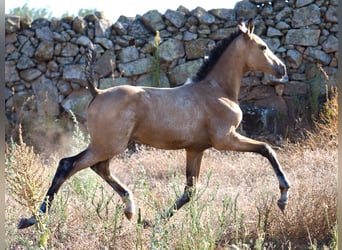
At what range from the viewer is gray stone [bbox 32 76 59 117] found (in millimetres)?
11211

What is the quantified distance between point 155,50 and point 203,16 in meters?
1.19

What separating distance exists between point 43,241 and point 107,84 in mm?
7485

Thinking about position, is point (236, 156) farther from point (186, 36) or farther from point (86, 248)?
point (86, 248)

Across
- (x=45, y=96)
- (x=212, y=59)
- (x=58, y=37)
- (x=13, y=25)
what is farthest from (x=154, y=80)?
(x=212, y=59)

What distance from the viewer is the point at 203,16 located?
36.9 feet

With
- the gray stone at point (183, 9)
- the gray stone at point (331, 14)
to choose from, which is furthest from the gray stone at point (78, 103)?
the gray stone at point (331, 14)

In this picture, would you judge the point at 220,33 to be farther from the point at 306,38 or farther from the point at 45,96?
the point at 45,96

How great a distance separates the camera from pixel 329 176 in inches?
204

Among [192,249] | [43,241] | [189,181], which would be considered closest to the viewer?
[192,249]

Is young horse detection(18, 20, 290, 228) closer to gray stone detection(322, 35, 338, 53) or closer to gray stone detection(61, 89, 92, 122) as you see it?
gray stone detection(61, 89, 92, 122)

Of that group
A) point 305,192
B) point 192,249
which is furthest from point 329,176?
point 192,249

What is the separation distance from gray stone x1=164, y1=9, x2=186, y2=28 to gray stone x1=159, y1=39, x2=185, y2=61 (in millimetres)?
360

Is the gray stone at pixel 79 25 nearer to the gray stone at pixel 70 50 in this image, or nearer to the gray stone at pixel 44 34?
the gray stone at pixel 70 50

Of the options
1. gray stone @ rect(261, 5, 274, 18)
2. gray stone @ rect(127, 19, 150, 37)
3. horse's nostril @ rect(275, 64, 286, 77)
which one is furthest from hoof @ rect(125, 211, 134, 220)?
gray stone @ rect(261, 5, 274, 18)
